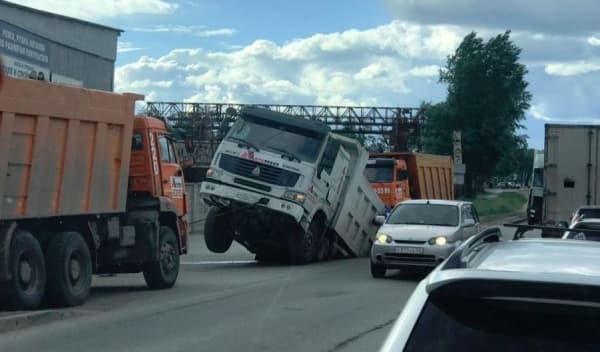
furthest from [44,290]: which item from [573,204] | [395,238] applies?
[573,204]

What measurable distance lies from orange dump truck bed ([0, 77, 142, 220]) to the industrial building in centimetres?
1043

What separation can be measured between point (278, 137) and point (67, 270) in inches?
306

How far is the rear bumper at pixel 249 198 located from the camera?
19.2 m

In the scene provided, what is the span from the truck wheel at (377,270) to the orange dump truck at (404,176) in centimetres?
831

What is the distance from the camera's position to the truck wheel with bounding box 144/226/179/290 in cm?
1567

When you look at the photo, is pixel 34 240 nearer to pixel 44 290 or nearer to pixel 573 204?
pixel 44 290

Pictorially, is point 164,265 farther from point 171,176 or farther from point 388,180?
point 388,180

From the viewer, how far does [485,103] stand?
6856 centimetres

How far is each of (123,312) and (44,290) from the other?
3.80ft

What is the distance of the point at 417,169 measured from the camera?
2820 centimetres

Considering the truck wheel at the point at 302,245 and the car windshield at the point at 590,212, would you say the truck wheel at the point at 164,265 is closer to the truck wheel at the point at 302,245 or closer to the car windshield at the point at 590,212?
the truck wheel at the point at 302,245

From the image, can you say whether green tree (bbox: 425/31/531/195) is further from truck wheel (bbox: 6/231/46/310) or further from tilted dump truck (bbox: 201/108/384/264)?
truck wheel (bbox: 6/231/46/310)

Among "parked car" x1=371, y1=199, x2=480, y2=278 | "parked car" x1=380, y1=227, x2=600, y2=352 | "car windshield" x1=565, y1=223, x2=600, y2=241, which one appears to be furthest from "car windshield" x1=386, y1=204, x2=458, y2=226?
"parked car" x1=380, y1=227, x2=600, y2=352

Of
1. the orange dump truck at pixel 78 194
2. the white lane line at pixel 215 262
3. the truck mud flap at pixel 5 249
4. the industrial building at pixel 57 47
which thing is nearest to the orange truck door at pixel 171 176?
the orange dump truck at pixel 78 194
